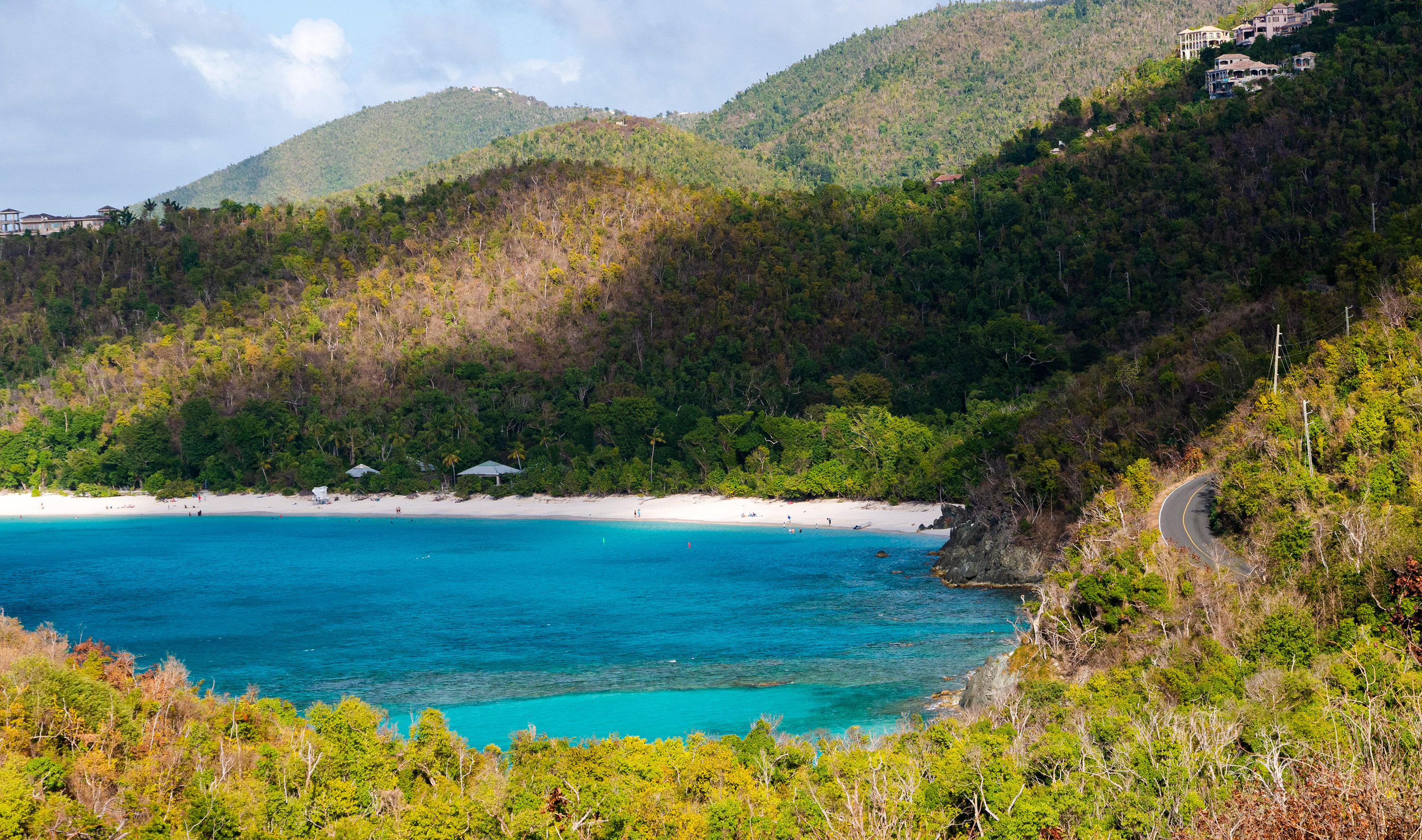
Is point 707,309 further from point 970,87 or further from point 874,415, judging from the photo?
point 970,87

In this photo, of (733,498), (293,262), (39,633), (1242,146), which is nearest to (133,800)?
(39,633)

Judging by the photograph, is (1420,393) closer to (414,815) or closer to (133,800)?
(414,815)

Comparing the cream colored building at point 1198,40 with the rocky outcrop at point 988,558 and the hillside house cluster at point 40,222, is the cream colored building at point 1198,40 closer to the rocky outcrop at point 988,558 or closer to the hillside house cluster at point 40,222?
the rocky outcrop at point 988,558

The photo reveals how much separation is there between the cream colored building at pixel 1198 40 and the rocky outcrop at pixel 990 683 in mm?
100285

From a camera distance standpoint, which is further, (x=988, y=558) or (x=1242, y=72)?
(x=1242, y=72)

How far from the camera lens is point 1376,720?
17.2 meters

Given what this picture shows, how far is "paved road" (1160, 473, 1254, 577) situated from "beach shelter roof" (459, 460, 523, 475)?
185 feet

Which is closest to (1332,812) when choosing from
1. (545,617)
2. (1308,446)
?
(1308,446)

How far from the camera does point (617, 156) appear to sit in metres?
152

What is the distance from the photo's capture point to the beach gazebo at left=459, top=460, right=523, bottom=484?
3393 inches

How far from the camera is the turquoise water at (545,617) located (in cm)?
3378

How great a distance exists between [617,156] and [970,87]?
62953 millimetres

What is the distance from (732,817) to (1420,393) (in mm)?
25030

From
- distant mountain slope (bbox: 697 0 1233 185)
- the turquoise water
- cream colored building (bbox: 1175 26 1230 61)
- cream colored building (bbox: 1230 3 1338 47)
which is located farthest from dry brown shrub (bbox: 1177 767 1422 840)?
distant mountain slope (bbox: 697 0 1233 185)
